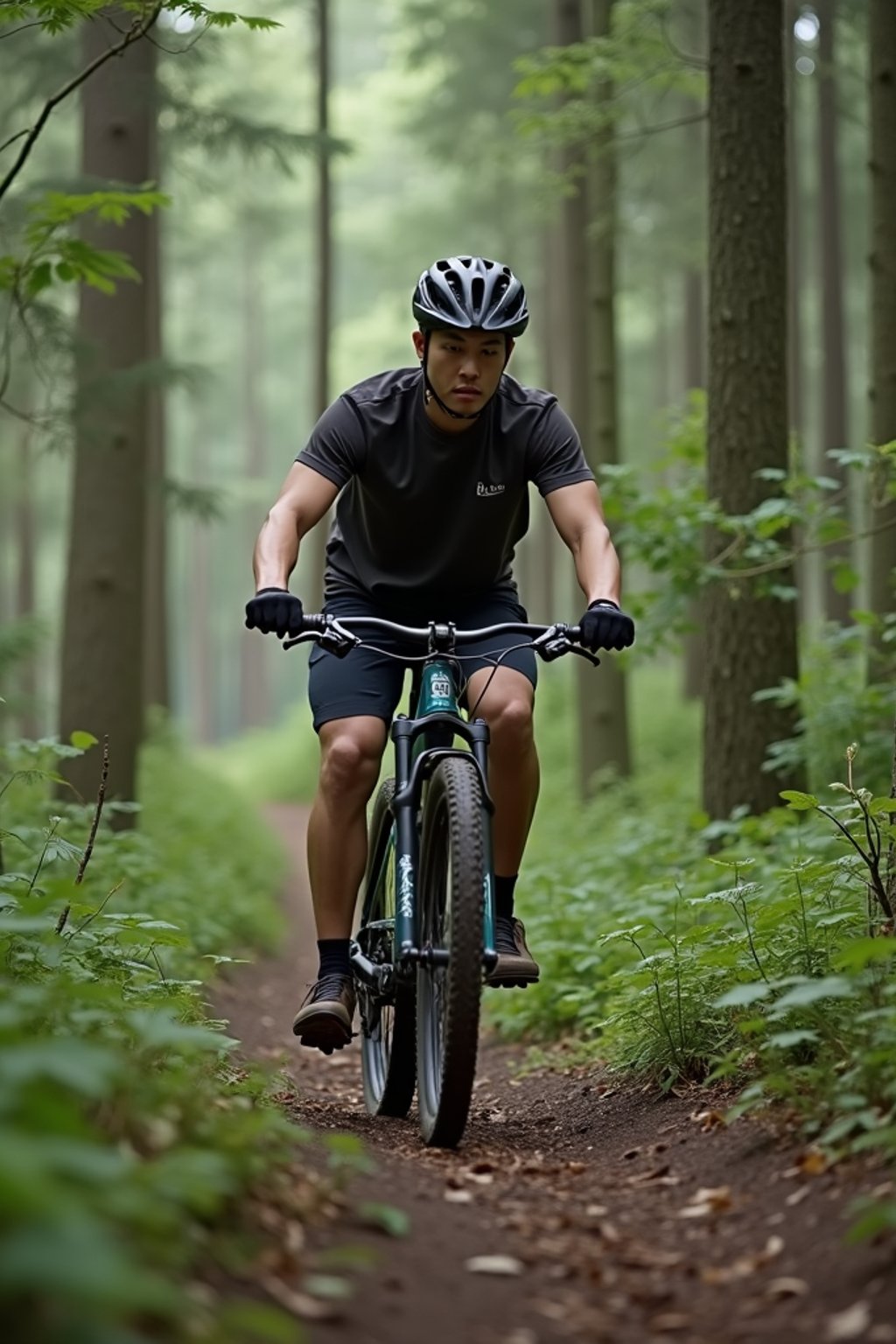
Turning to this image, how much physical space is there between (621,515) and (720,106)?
2217mm

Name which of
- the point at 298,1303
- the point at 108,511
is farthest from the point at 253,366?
the point at 298,1303

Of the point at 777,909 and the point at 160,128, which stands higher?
the point at 160,128

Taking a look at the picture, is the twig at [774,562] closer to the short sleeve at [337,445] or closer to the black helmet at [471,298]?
the black helmet at [471,298]

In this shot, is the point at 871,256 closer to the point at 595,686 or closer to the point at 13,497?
the point at 595,686

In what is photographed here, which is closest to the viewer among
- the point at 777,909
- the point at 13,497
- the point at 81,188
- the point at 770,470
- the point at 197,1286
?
the point at 197,1286

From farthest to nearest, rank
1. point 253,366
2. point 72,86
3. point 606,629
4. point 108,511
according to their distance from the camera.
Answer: point 253,366 → point 108,511 → point 72,86 → point 606,629

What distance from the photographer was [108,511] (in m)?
10.4

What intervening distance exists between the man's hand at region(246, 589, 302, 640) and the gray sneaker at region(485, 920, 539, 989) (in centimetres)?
122

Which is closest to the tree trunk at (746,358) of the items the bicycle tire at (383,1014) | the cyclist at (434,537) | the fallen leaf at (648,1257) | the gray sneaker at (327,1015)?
the cyclist at (434,537)

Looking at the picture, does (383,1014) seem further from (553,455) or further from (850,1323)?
(850,1323)

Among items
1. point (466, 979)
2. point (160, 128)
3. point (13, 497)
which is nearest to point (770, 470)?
point (466, 979)

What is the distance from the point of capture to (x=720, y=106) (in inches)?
301

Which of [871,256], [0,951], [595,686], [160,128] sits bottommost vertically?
[0,951]

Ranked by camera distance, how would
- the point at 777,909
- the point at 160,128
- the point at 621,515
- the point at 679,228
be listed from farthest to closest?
the point at 679,228
the point at 160,128
the point at 621,515
the point at 777,909
